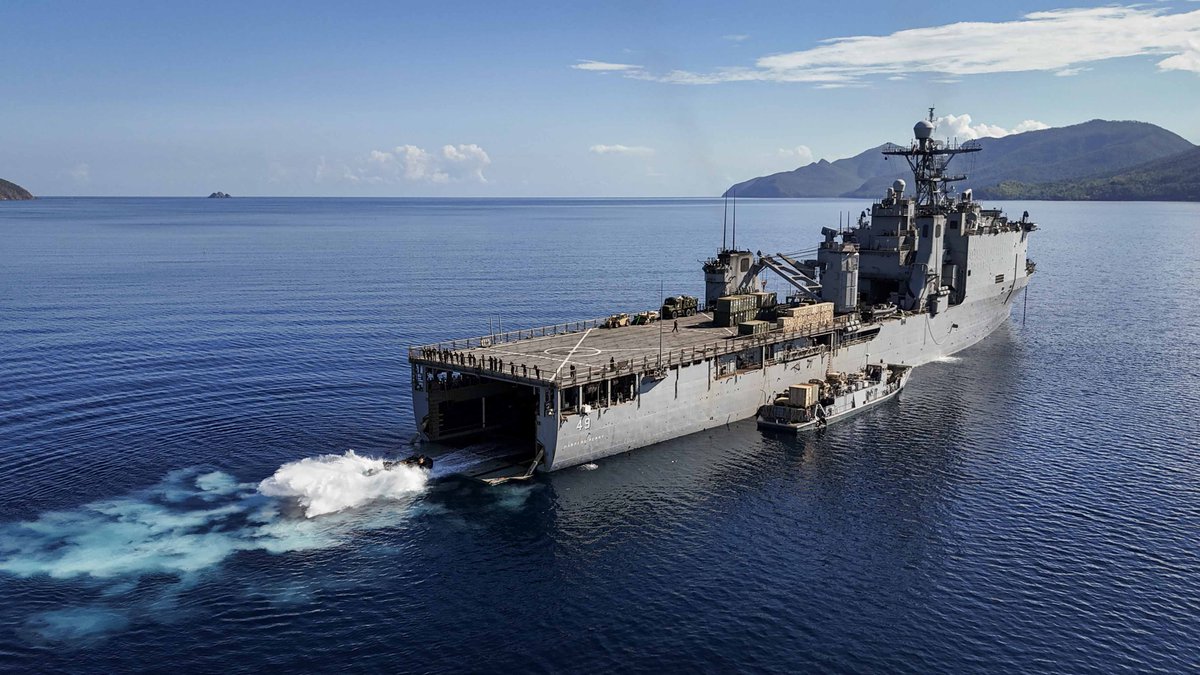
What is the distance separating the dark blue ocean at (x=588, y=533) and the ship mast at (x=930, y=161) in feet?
85.9

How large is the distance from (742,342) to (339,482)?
113ft

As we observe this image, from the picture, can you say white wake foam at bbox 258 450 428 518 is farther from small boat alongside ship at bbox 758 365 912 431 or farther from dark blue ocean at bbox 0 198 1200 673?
small boat alongside ship at bbox 758 365 912 431

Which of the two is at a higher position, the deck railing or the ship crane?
the ship crane

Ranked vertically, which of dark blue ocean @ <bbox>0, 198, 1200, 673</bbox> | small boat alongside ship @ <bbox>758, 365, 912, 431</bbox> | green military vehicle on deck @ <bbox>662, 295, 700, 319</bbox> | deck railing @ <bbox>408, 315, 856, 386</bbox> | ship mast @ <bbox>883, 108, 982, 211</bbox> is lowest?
dark blue ocean @ <bbox>0, 198, 1200, 673</bbox>

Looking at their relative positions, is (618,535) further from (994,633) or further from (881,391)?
(881,391)

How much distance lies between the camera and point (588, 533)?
47.6 meters

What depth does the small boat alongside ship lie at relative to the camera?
6806cm

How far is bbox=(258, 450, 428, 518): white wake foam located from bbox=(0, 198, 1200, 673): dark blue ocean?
0.83 ft

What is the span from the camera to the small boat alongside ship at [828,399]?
68.1 metres

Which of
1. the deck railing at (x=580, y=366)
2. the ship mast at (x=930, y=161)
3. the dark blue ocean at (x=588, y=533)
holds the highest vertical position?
the ship mast at (x=930, y=161)

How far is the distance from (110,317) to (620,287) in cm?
7631

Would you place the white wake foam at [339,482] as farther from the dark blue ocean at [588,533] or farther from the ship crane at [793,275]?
the ship crane at [793,275]

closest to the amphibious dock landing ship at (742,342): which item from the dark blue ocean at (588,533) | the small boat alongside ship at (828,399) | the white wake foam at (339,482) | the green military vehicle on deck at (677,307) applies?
the green military vehicle on deck at (677,307)

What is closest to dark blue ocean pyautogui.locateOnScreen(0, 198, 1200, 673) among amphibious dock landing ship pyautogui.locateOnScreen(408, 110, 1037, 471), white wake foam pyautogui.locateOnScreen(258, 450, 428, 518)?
white wake foam pyautogui.locateOnScreen(258, 450, 428, 518)
